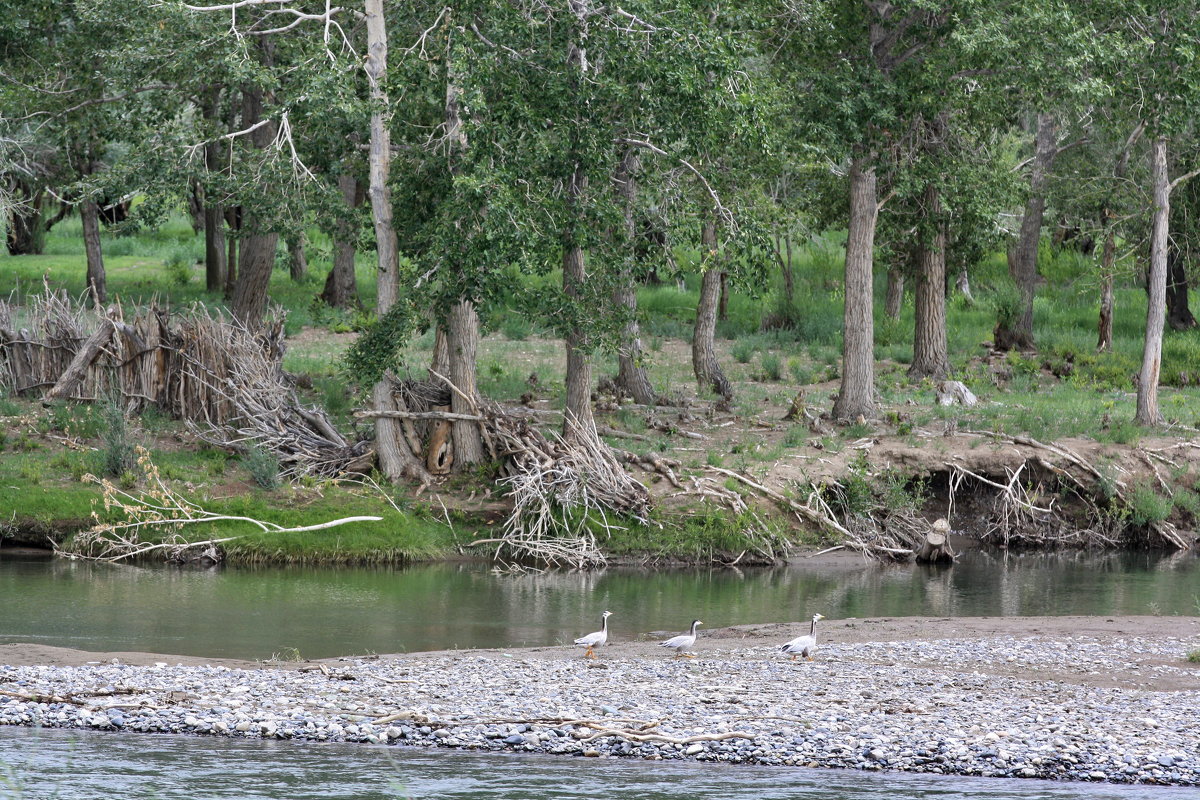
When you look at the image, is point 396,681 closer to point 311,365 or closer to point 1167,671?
point 1167,671

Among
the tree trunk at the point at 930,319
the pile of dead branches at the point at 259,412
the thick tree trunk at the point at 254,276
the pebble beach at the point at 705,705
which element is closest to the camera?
the pebble beach at the point at 705,705

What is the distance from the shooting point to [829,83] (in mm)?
23078

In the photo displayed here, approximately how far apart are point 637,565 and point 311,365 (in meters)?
10.7

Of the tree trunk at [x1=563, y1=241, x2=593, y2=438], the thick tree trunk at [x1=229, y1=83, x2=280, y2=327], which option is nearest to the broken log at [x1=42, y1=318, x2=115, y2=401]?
the thick tree trunk at [x1=229, y1=83, x2=280, y2=327]

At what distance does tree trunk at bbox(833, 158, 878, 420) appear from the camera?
2538cm

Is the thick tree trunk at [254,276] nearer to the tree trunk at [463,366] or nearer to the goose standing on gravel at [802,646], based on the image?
the tree trunk at [463,366]

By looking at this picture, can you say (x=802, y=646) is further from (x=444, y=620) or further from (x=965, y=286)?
(x=965, y=286)

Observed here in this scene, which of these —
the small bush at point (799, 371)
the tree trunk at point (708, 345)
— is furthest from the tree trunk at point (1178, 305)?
the tree trunk at point (708, 345)

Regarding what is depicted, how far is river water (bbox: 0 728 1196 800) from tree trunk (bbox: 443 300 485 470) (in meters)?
12.1

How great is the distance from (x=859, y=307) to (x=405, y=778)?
1769 cm

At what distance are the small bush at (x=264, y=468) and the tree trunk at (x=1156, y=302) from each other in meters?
15.6

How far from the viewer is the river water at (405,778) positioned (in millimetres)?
9383

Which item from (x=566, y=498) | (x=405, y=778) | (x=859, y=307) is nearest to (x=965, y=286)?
(x=859, y=307)

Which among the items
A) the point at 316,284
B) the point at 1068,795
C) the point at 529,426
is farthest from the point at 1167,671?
the point at 316,284
